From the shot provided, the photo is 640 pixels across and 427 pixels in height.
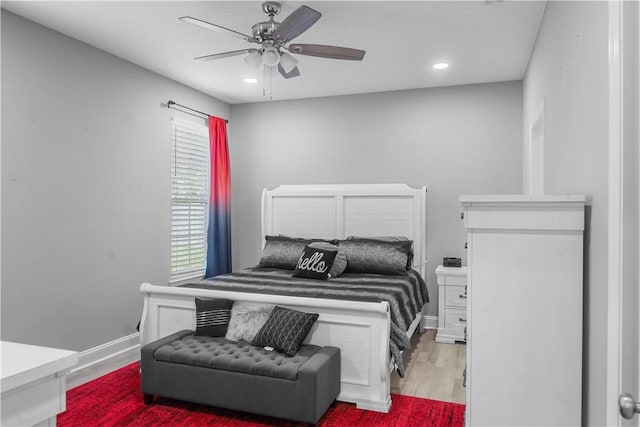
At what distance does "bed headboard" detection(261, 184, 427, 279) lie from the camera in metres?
4.79

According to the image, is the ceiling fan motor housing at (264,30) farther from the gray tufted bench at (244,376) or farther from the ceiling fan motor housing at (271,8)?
the gray tufted bench at (244,376)

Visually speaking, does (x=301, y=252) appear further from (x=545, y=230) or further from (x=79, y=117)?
(x=545, y=230)

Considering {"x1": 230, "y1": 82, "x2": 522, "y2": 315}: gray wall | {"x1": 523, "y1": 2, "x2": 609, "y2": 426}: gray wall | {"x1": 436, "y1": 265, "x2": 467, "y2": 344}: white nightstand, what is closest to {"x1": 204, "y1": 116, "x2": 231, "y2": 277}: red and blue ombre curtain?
{"x1": 230, "y1": 82, "x2": 522, "y2": 315}: gray wall

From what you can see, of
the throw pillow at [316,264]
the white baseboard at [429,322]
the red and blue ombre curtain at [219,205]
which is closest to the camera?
the throw pillow at [316,264]

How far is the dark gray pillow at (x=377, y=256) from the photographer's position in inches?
166

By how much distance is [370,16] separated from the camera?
3107mm

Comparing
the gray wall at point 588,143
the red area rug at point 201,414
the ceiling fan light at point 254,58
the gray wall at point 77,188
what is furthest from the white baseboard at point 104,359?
the gray wall at point 588,143

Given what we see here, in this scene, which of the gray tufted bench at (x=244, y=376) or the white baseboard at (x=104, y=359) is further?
the white baseboard at (x=104, y=359)

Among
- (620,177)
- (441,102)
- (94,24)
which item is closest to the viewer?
(620,177)

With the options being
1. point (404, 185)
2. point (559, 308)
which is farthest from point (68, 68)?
point (559, 308)

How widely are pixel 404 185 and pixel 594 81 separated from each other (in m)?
3.27

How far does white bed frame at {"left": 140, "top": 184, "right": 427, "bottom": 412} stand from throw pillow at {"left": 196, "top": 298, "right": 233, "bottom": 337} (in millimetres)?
80

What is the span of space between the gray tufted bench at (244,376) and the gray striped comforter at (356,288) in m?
0.46

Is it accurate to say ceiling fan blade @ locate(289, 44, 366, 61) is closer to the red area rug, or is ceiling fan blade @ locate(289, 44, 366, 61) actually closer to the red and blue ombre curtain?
the red area rug
